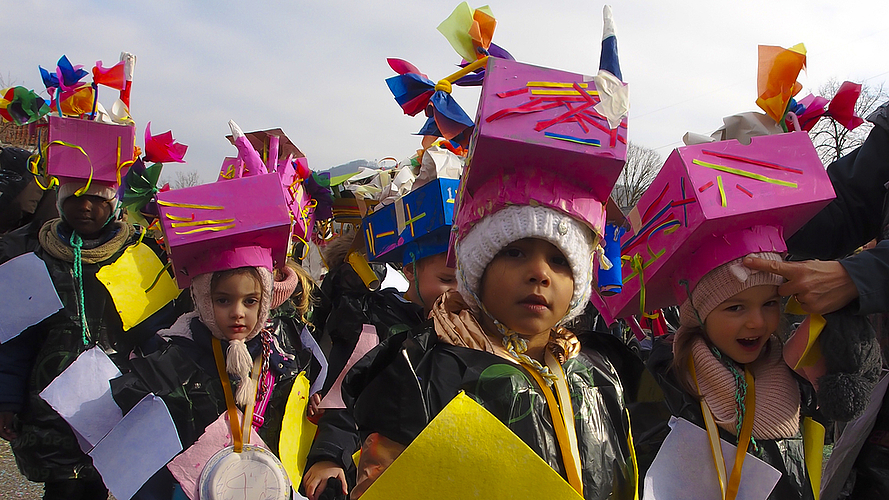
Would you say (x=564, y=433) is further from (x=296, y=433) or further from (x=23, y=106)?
(x=23, y=106)

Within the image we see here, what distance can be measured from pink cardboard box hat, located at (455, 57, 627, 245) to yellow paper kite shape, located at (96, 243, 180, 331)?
6.69ft

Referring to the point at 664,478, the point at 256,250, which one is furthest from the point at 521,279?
the point at 256,250

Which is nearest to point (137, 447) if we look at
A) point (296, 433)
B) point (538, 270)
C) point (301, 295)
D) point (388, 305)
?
point (296, 433)

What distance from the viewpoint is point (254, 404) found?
266 cm

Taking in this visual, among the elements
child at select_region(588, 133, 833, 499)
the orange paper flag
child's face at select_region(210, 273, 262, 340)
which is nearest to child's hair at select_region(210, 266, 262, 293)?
child's face at select_region(210, 273, 262, 340)

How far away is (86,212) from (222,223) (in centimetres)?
137

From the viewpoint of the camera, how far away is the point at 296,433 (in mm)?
2734

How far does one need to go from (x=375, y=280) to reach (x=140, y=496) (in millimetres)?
1509

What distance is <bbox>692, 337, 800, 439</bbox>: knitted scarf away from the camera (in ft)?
6.12

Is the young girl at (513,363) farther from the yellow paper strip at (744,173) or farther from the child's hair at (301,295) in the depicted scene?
the child's hair at (301,295)

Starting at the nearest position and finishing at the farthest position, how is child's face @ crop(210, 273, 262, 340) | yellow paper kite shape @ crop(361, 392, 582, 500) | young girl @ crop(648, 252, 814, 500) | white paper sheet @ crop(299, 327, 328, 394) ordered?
yellow paper kite shape @ crop(361, 392, 582, 500)
young girl @ crop(648, 252, 814, 500)
child's face @ crop(210, 273, 262, 340)
white paper sheet @ crop(299, 327, 328, 394)

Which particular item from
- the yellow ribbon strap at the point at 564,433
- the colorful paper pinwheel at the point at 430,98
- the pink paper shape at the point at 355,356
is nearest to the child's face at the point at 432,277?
the pink paper shape at the point at 355,356

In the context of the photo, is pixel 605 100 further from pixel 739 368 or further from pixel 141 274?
A: pixel 141 274

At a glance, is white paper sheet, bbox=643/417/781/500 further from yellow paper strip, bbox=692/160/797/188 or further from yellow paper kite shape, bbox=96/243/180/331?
yellow paper kite shape, bbox=96/243/180/331
